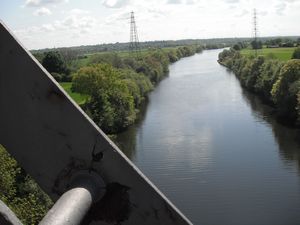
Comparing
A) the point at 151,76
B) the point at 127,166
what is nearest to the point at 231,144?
the point at 127,166

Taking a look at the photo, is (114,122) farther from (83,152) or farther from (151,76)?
(83,152)

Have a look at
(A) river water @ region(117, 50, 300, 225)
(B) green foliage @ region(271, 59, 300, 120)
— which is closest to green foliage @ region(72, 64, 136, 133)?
(A) river water @ region(117, 50, 300, 225)

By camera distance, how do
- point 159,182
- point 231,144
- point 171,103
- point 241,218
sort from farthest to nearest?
point 171,103
point 231,144
point 159,182
point 241,218

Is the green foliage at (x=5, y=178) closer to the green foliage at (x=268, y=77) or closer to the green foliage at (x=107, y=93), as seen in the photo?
the green foliage at (x=107, y=93)

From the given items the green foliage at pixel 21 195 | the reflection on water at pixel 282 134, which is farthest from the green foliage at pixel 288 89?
the green foliage at pixel 21 195

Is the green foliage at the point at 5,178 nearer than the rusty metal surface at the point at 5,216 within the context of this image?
No

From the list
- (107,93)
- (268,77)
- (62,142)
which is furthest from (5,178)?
(268,77)

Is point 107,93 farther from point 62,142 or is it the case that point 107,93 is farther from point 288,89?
point 62,142
